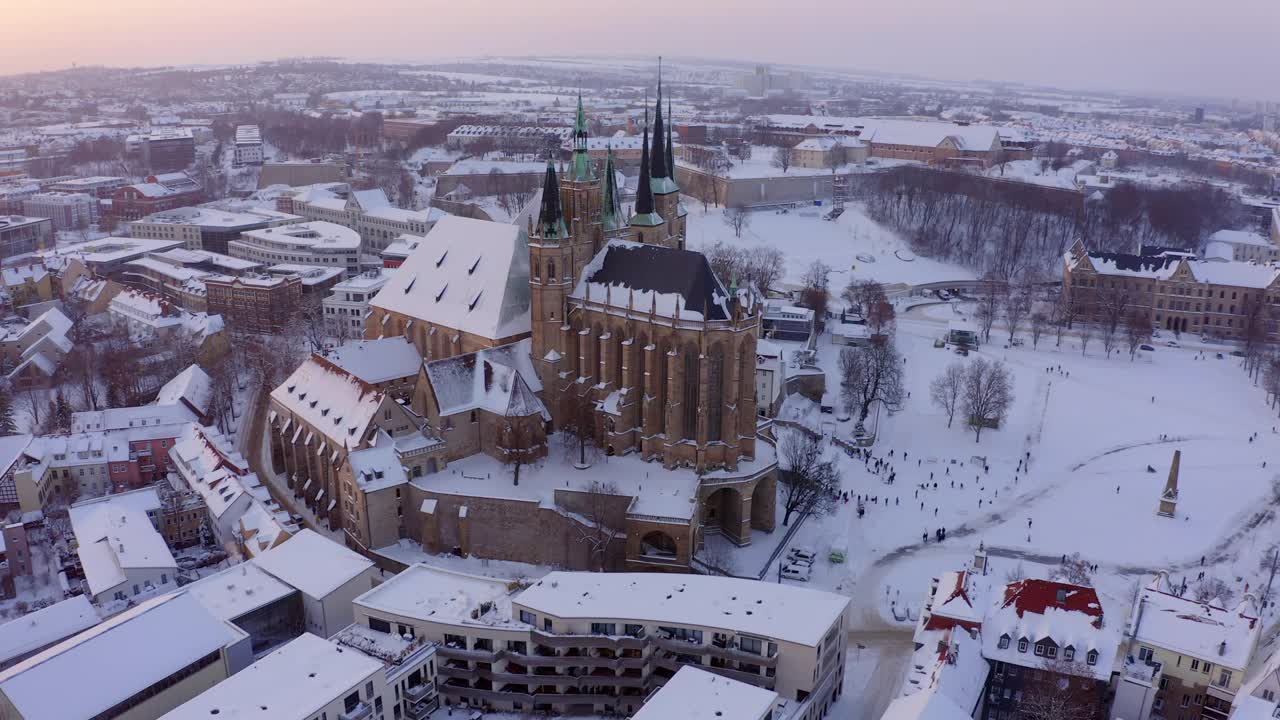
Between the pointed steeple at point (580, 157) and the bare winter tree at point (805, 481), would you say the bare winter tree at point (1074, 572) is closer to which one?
the bare winter tree at point (805, 481)

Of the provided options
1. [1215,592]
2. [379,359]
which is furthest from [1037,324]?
[379,359]

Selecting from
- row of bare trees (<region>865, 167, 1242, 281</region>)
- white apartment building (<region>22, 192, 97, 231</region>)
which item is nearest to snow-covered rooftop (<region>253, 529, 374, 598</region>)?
row of bare trees (<region>865, 167, 1242, 281</region>)

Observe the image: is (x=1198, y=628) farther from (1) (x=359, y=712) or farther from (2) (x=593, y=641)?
(1) (x=359, y=712)

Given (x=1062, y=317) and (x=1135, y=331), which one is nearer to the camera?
(x=1135, y=331)

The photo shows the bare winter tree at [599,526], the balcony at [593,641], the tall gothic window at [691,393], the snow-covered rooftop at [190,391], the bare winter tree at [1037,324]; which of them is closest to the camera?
the balcony at [593,641]

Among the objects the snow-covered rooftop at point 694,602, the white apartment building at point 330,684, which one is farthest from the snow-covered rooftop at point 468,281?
the white apartment building at point 330,684

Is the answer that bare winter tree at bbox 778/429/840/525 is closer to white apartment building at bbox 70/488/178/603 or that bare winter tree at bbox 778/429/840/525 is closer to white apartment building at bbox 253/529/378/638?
white apartment building at bbox 253/529/378/638

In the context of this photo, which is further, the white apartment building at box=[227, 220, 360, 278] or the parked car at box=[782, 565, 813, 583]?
the white apartment building at box=[227, 220, 360, 278]
